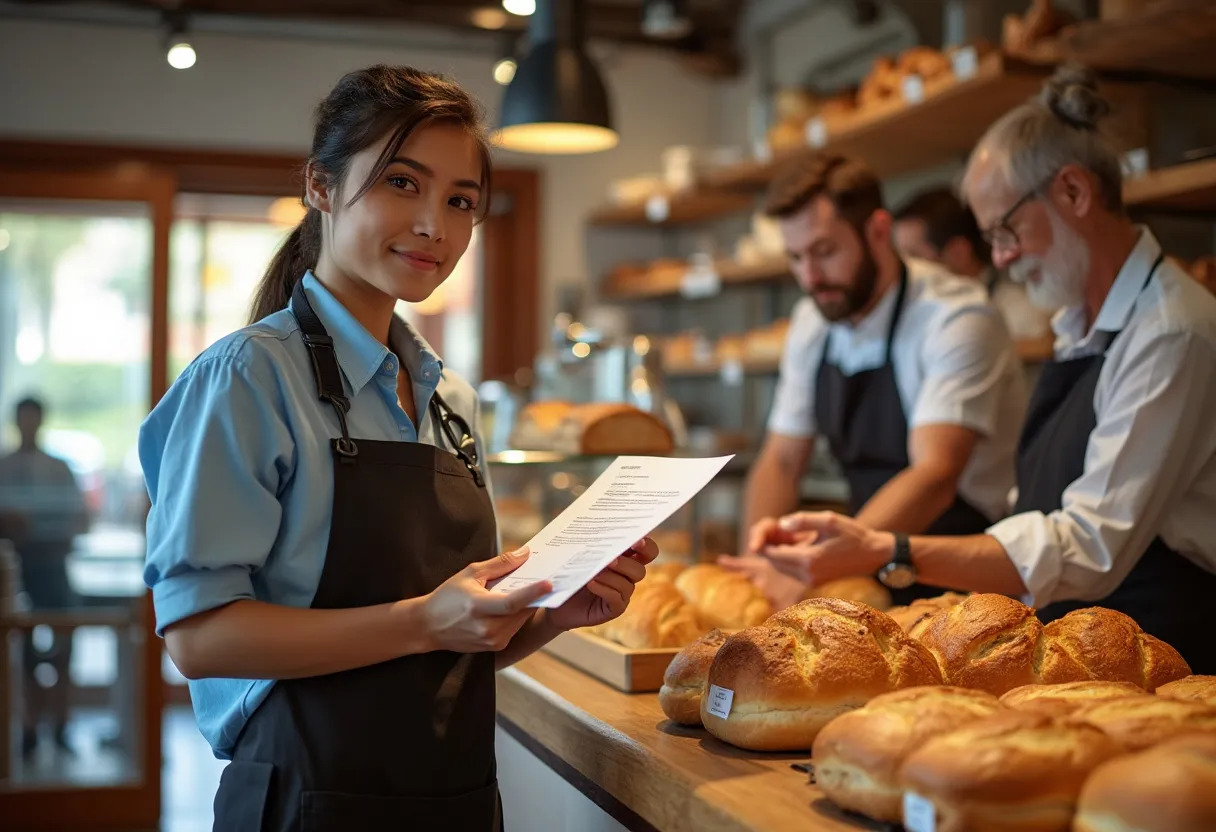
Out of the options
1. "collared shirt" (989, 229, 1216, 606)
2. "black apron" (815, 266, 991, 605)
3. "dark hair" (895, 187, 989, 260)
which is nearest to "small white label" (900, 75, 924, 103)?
"dark hair" (895, 187, 989, 260)

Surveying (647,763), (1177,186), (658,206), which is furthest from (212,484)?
(658,206)

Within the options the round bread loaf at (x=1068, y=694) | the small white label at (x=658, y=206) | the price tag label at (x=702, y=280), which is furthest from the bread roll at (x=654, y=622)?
the small white label at (x=658, y=206)

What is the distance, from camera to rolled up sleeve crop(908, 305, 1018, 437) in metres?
2.71

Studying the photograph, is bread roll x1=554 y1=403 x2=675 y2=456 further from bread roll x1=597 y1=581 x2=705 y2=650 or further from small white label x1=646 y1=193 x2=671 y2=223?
small white label x1=646 y1=193 x2=671 y2=223

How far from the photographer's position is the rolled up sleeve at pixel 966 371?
107 inches

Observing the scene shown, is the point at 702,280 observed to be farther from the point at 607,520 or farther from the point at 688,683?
Result: the point at 607,520

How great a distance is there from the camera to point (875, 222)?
294 centimetres

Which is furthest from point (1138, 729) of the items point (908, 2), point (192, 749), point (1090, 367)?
point (192, 749)

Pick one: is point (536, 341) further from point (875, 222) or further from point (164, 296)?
point (875, 222)

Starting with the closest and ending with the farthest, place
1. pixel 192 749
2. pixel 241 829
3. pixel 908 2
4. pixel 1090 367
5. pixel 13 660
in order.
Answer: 1. pixel 241 829
2. pixel 1090 367
3. pixel 908 2
4. pixel 13 660
5. pixel 192 749

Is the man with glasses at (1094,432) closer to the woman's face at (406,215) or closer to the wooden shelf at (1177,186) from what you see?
the wooden shelf at (1177,186)

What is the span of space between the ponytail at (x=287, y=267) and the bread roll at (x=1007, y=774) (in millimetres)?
962

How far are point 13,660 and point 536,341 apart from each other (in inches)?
104

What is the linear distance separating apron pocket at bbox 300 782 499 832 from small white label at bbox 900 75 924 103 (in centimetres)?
264
